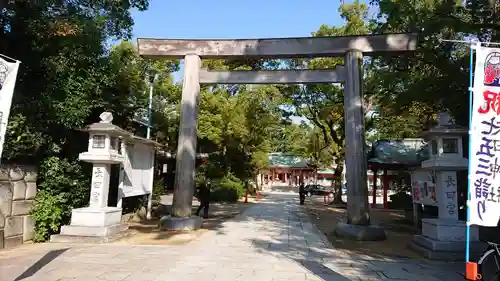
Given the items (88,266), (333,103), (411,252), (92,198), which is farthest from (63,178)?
(333,103)

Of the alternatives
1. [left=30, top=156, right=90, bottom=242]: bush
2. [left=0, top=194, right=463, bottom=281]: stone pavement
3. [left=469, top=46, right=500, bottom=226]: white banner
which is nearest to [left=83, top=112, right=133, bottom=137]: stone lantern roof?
[left=30, top=156, right=90, bottom=242]: bush

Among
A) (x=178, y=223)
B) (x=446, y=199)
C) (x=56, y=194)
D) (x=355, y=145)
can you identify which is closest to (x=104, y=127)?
(x=56, y=194)

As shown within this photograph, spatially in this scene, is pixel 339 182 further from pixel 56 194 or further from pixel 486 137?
pixel 486 137

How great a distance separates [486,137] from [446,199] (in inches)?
165

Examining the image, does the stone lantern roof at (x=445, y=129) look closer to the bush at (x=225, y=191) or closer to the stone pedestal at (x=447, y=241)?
the stone pedestal at (x=447, y=241)

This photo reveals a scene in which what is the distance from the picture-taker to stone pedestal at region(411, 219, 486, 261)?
745cm

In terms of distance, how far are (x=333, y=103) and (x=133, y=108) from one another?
13828 mm

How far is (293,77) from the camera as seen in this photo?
11.2 m

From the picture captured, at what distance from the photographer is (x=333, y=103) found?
22141 millimetres

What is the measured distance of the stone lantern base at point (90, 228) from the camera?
8.28m

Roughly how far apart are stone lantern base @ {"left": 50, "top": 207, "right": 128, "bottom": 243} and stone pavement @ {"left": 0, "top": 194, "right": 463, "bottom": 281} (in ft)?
1.51

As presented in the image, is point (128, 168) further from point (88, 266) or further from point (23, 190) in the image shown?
point (88, 266)

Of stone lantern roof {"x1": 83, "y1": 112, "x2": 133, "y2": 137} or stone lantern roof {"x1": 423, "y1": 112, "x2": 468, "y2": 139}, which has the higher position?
stone lantern roof {"x1": 423, "y1": 112, "x2": 468, "y2": 139}

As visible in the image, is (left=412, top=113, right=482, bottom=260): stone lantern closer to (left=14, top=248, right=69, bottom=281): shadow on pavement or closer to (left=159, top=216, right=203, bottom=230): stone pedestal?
(left=159, top=216, right=203, bottom=230): stone pedestal
